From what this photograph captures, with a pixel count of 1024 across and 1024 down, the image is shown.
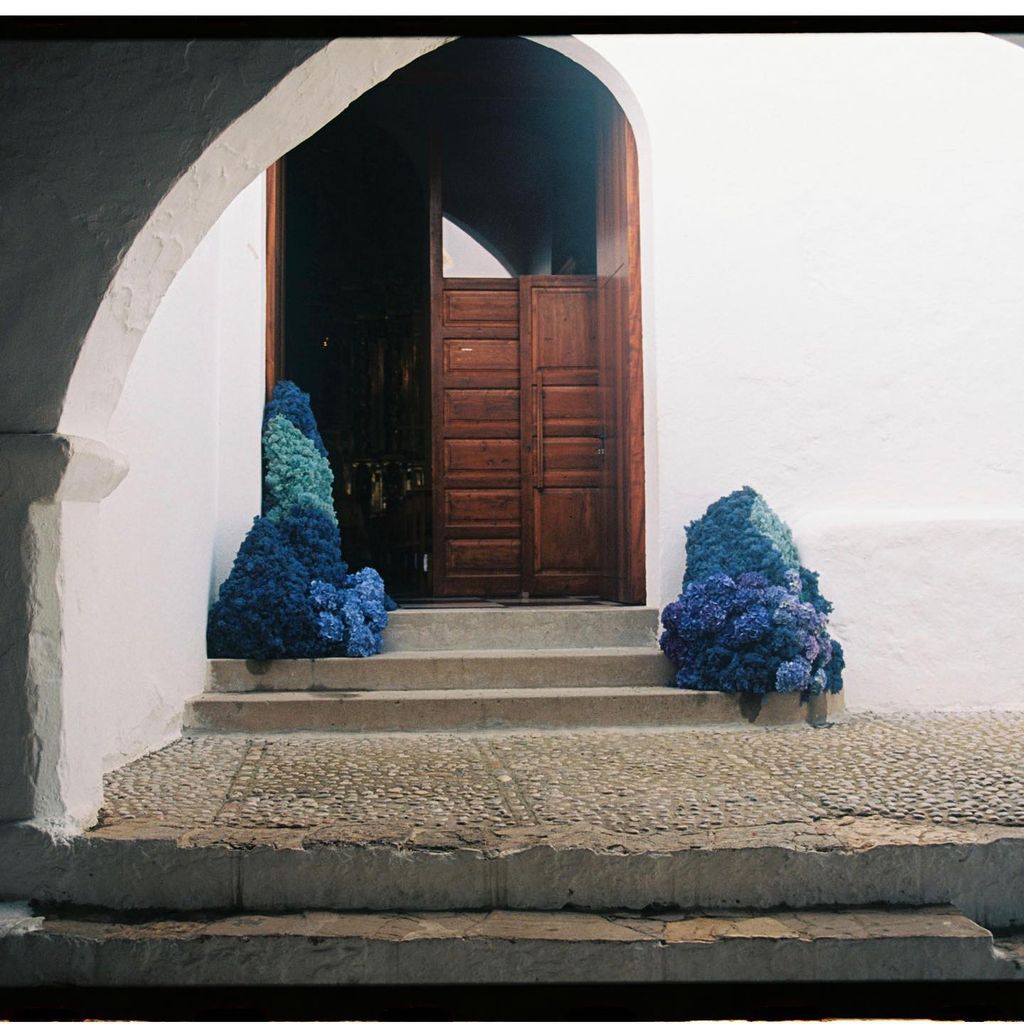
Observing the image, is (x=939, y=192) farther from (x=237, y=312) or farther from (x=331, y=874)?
(x=331, y=874)

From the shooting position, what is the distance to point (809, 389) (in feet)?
19.3

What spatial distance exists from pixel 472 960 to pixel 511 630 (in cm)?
310

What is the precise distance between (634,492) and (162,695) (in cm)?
305

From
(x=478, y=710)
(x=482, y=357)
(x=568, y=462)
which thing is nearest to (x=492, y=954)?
(x=478, y=710)

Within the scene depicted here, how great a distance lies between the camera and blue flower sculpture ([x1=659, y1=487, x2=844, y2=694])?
488 cm

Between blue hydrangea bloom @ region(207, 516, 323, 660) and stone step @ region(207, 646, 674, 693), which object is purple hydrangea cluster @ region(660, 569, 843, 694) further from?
blue hydrangea bloom @ region(207, 516, 323, 660)

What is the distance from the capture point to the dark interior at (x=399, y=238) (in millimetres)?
8227

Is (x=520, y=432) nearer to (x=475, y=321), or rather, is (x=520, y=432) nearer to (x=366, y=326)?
(x=475, y=321)

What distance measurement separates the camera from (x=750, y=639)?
4.89 metres

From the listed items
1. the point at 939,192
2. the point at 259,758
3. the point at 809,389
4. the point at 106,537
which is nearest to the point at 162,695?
the point at 259,758

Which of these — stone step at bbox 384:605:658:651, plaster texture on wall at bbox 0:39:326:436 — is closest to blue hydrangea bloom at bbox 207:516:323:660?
stone step at bbox 384:605:658:651

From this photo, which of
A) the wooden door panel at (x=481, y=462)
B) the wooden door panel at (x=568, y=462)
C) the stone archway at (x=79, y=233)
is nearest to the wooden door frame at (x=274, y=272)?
the wooden door panel at (x=481, y=462)

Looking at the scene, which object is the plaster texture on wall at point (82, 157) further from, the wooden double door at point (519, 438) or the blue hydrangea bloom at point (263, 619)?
the wooden double door at point (519, 438)

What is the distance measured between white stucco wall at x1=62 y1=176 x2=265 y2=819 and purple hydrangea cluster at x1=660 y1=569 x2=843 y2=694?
7.76ft
